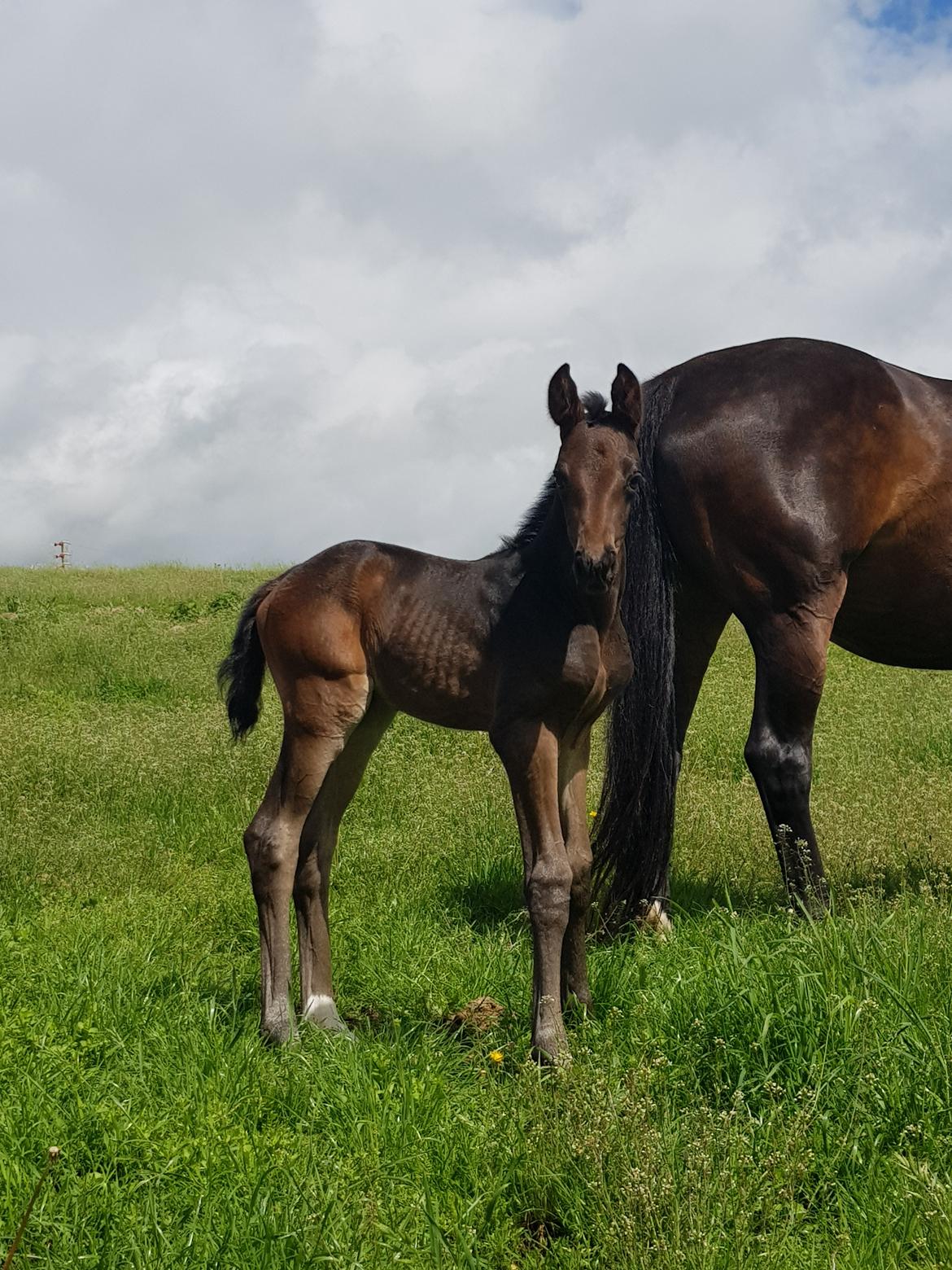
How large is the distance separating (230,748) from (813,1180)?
6.72 metres

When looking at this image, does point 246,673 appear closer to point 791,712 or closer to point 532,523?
point 532,523

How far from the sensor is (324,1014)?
462 centimetres

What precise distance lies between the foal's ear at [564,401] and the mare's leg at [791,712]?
5.61 ft

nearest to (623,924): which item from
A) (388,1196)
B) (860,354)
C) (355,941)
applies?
(355,941)

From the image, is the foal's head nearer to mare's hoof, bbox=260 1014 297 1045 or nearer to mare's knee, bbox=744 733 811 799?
mare's knee, bbox=744 733 811 799

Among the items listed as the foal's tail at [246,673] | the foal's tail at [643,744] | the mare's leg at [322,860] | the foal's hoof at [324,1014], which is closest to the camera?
the foal's hoof at [324,1014]

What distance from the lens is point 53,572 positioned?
906 inches

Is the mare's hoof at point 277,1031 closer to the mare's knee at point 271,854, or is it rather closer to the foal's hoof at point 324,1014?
the foal's hoof at point 324,1014

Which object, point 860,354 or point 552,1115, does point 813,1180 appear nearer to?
point 552,1115

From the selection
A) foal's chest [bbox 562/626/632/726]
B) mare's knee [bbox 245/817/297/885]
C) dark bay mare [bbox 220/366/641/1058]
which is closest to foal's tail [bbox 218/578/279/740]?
dark bay mare [bbox 220/366/641/1058]

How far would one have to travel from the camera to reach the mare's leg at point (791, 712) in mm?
5320

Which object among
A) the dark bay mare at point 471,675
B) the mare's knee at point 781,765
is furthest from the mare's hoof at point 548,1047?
the mare's knee at point 781,765

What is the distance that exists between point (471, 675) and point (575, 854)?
775mm

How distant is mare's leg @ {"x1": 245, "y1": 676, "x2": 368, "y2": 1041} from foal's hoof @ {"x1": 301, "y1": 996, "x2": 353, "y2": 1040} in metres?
0.18
